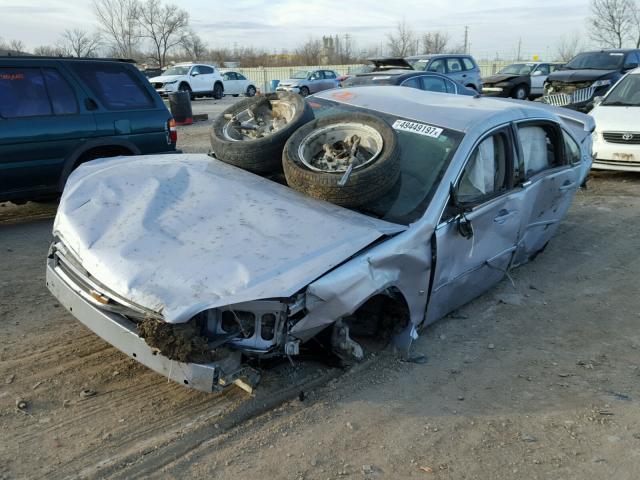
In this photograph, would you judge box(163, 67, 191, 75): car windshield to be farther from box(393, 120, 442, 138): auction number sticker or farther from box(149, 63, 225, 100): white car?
box(393, 120, 442, 138): auction number sticker

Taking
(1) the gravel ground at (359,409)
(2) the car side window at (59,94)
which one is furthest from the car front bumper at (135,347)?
(2) the car side window at (59,94)

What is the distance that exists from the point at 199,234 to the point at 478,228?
6.39 feet

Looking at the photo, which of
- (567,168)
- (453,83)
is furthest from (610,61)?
(567,168)

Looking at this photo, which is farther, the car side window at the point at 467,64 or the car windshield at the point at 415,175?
the car side window at the point at 467,64

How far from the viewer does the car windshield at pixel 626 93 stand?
9.64 metres

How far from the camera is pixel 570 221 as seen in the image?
6977 millimetres

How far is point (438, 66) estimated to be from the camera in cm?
1628

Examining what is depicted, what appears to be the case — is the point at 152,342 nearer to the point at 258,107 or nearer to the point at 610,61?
the point at 258,107

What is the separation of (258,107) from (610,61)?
14.5 m

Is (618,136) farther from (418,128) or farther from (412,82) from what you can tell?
(418,128)

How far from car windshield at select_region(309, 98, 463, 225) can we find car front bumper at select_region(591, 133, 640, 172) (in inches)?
236

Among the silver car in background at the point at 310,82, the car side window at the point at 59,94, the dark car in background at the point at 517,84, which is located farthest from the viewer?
the silver car in background at the point at 310,82

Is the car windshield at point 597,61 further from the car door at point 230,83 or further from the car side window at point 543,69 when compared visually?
the car door at point 230,83

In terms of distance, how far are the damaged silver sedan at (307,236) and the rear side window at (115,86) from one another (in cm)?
231
